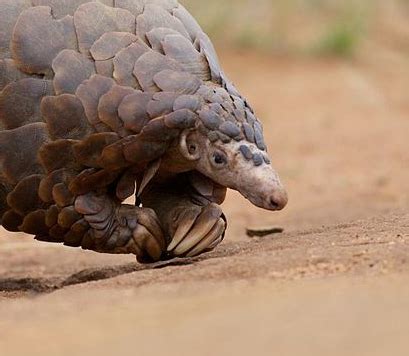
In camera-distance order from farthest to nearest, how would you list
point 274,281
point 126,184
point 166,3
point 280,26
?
point 280,26 < point 166,3 < point 126,184 < point 274,281

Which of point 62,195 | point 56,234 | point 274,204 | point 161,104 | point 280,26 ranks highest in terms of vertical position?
point 161,104

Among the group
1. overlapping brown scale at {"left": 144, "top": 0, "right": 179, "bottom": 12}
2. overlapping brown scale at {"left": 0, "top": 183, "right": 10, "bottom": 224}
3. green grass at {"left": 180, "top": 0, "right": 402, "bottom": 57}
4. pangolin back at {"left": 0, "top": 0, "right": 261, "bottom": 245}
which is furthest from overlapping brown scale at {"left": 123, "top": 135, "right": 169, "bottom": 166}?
green grass at {"left": 180, "top": 0, "right": 402, "bottom": 57}

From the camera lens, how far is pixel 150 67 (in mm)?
5066

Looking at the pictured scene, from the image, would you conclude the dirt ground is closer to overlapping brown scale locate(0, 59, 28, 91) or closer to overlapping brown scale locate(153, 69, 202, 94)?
overlapping brown scale locate(153, 69, 202, 94)

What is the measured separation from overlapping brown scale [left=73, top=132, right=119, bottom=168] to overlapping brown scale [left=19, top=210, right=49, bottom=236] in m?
0.30

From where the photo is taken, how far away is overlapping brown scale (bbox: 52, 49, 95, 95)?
197 inches

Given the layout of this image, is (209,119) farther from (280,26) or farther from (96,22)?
(280,26)

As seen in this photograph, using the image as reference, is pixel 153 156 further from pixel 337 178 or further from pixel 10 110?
pixel 337 178

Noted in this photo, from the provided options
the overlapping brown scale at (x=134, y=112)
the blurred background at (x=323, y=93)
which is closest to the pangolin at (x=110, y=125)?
the overlapping brown scale at (x=134, y=112)

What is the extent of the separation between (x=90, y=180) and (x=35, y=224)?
0.33 m

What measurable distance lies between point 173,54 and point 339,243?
1.04 m

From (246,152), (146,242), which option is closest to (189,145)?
(246,152)

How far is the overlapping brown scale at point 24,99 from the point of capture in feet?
16.5

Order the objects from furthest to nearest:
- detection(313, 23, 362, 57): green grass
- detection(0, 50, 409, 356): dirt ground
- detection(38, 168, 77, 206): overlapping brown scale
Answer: detection(313, 23, 362, 57): green grass, detection(38, 168, 77, 206): overlapping brown scale, detection(0, 50, 409, 356): dirt ground
